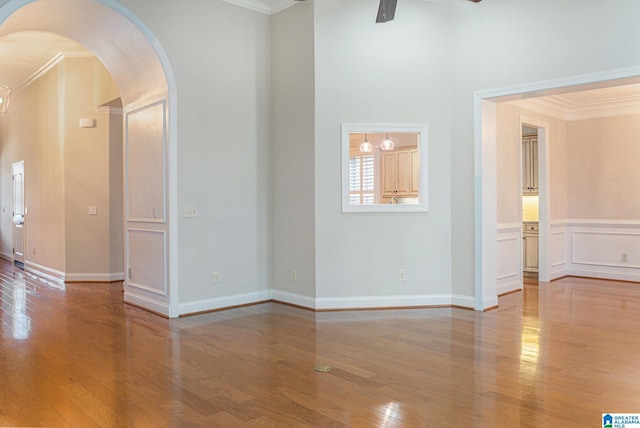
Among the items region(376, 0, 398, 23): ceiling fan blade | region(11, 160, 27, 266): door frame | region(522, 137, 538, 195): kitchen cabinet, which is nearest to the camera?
region(376, 0, 398, 23): ceiling fan blade

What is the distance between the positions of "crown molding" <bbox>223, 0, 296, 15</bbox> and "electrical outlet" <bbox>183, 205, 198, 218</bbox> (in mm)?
2415

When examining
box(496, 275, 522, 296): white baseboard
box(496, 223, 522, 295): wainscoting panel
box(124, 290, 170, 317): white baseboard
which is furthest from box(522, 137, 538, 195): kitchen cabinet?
box(124, 290, 170, 317): white baseboard

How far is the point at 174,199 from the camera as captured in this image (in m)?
5.14

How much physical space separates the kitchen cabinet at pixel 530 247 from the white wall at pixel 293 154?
4318mm

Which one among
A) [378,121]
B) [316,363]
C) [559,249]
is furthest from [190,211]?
[559,249]

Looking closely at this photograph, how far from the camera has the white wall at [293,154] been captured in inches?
217

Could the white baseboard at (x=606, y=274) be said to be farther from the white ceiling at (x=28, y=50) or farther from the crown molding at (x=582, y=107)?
the white ceiling at (x=28, y=50)

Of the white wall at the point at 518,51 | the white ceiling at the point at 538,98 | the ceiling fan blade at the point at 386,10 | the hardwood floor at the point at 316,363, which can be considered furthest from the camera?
the white ceiling at the point at 538,98

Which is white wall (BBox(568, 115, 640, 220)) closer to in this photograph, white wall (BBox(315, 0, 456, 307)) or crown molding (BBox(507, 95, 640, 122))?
crown molding (BBox(507, 95, 640, 122))

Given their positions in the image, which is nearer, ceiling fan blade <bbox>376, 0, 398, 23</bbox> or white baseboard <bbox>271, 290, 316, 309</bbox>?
ceiling fan blade <bbox>376, 0, 398, 23</bbox>

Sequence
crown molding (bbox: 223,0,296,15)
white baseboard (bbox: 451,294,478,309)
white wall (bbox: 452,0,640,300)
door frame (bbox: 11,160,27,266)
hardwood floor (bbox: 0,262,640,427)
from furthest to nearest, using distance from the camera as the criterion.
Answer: door frame (bbox: 11,160,27,266) → crown molding (bbox: 223,0,296,15) → white baseboard (bbox: 451,294,478,309) → white wall (bbox: 452,0,640,300) → hardwood floor (bbox: 0,262,640,427)

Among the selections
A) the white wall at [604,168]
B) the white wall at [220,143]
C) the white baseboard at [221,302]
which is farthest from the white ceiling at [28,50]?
the white wall at [604,168]

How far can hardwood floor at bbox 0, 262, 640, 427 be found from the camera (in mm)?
2736

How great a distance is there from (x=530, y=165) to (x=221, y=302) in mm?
5713
